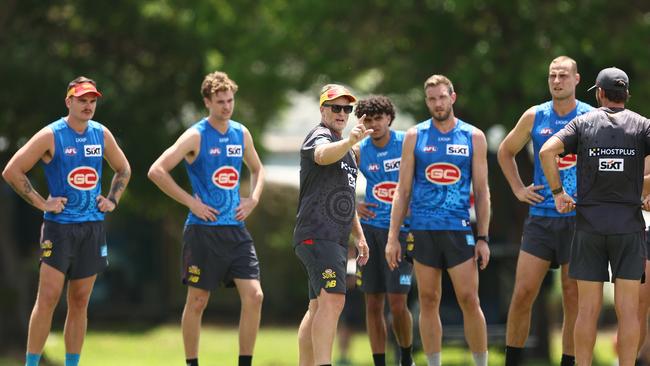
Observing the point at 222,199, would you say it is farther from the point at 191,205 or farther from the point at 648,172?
the point at 648,172

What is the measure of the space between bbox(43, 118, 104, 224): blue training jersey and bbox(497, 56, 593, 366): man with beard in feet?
12.9

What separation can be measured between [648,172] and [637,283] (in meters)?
1.25

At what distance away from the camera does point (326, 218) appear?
1030 cm

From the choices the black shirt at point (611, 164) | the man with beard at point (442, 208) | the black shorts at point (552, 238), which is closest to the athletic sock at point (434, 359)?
the man with beard at point (442, 208)

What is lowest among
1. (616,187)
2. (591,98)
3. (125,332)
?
(125,332)

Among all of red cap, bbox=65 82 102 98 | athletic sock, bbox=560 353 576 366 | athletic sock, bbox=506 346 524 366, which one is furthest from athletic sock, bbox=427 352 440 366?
red cap, bbox=65 82 102 98

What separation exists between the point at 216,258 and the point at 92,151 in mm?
1522

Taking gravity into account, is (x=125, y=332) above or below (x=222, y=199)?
below

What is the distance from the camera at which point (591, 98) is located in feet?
66.1

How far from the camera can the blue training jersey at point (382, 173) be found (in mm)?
12367

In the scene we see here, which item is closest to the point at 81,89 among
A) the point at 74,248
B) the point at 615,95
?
the point at 74,248

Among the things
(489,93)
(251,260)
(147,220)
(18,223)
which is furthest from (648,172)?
(147,220)

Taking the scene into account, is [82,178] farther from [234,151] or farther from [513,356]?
[513,356]

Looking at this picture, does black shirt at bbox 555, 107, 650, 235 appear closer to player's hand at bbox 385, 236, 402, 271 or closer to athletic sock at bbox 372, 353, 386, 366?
player's hand at bbox 385, 236, 402, 271
